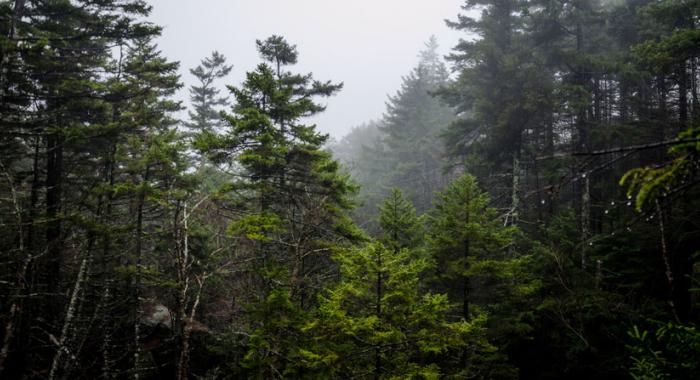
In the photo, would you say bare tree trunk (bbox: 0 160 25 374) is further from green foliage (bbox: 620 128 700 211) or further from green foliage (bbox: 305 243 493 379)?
green foliage (bbox: 620 128 700 211)

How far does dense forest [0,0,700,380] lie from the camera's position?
9008 mm

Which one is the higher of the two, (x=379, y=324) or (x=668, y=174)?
(x=668, y=174)

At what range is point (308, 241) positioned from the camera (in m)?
11.6

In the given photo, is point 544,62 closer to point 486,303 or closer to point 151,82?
point 486,303

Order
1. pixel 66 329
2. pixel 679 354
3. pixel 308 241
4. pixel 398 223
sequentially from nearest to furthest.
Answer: pixel 679 354 → pixel 66 329 → pixel 308 241 → pixel 398 223

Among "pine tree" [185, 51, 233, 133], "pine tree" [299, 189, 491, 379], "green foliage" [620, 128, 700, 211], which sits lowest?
"pine tree" [299, 189, 491, 379]

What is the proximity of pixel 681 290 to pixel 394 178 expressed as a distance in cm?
2591

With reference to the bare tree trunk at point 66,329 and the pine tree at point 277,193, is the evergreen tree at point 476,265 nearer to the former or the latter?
the pine tree at point 277,193

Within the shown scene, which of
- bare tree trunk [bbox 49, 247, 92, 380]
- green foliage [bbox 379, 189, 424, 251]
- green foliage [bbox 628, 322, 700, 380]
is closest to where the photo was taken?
green foliage [bbox 628, 322, 700, 380]

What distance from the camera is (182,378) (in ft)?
24.0

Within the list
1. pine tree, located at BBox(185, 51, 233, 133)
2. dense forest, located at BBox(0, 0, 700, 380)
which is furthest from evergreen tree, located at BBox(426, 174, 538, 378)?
pine tree, located at BBox(185, 51, 233, 133)

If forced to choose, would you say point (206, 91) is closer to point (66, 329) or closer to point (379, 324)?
point (66, 329)

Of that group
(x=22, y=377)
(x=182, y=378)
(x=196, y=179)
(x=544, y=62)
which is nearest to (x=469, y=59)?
(x=544, y=62)

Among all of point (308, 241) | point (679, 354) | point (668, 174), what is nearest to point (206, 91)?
point (308, 241)
